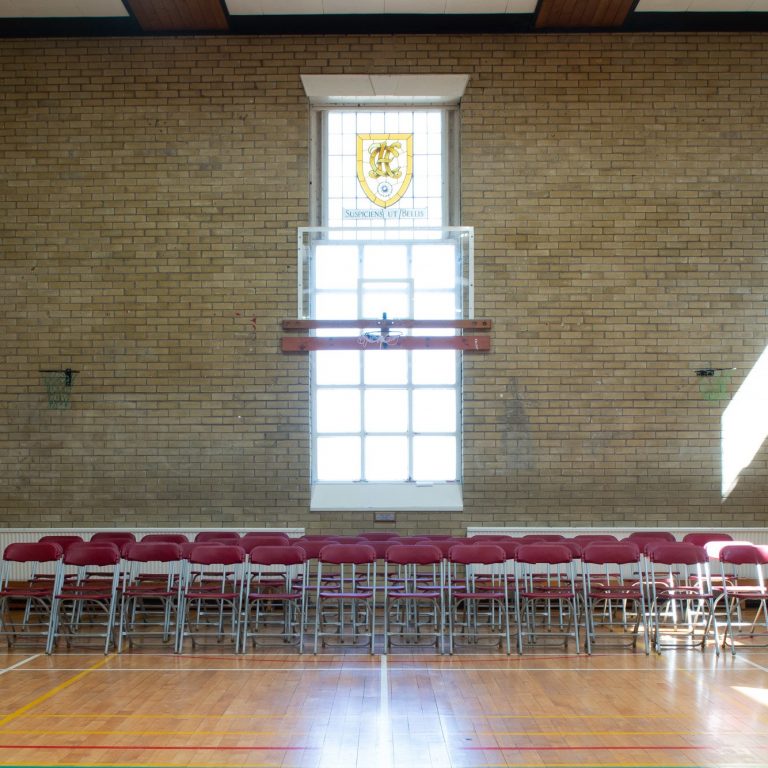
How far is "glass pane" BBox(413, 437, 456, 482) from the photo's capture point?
13680 mm

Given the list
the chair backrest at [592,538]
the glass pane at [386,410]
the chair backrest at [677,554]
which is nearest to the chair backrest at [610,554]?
the chair backrest at [677,554]

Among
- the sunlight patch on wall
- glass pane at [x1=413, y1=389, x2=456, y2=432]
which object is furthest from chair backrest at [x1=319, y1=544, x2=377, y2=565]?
the sunlight patch on wall

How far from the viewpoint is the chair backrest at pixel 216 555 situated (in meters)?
9.71

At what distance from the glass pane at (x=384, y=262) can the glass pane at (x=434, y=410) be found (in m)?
1.71

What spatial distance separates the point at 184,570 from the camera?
979cm

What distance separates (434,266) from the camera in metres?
13.7

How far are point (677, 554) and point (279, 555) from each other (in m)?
3.95

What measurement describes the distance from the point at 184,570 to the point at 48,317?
5.30 metres

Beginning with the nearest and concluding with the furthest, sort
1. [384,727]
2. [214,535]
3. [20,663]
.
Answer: [384,727] → [20,663] → [214,535]

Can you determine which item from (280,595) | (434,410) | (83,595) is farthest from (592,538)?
(83,595)

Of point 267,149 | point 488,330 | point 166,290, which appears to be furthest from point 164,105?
point 488,330

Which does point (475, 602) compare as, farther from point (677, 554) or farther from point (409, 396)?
point (409, 396)

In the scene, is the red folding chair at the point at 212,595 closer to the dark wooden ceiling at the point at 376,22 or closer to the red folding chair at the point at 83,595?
the red folding chair at the point at 83,595

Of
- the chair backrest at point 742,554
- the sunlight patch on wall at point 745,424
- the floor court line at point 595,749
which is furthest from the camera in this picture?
the sunlight patch on wall at point 745,424
